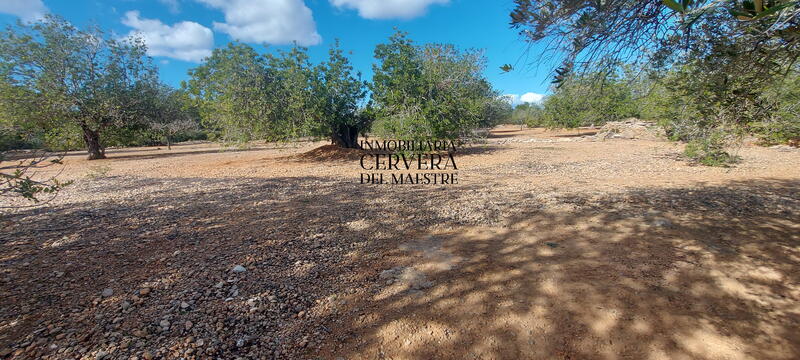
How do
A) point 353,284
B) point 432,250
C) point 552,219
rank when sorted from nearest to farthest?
point 353,284 < point 432,250 < point 552,219

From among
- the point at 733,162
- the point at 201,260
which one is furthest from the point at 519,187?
the point at 733,162

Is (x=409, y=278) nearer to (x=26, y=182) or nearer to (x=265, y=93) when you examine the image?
(x=26, y=182)

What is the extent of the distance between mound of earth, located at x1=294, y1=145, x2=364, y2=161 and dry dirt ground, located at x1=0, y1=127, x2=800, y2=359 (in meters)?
7.01

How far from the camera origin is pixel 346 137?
13703 mm

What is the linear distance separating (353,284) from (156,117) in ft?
62.5

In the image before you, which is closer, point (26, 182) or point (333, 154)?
point (26, 182)

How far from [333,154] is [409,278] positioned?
10707 millimetres

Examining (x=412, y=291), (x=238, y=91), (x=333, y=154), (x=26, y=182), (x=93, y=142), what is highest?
(x=238, y=91)

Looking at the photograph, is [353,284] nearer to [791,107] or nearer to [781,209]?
[791,107]

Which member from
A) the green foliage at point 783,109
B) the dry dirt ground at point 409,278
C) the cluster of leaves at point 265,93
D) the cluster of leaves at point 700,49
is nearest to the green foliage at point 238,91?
the cluster of leaves at point 265,93

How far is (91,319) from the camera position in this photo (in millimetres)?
2088

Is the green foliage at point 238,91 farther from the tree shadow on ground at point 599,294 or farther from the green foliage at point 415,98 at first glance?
the tree shadow on ground at point 599,294

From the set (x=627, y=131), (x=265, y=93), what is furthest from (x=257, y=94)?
(x=627, y=131)

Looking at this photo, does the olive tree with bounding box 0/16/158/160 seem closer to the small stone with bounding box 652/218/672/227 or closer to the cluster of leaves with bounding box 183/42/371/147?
the cluster of leaves with bounding box 183/42/371/147
